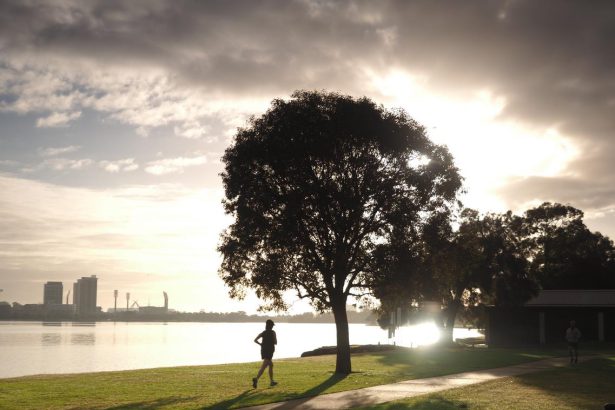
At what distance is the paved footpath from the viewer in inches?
685

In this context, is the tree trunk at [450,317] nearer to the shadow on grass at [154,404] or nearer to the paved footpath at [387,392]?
the paved footpath at [387,392]

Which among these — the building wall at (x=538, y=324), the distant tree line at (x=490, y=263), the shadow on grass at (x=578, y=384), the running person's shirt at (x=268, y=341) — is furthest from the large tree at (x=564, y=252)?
the running person's shirt at (x=268, y=341)

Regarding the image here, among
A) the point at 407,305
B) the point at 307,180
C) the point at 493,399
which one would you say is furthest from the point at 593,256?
the point at 493,399

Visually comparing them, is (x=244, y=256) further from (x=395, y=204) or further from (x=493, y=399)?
(x=493, y=399)

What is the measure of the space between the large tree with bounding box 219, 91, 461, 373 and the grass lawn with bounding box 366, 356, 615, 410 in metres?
8.63

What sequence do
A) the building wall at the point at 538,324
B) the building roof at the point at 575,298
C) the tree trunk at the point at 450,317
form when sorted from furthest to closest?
1. the tree trunk at the point at 450,317
2. the building wall at the point at 538,324
3. the building roof at the point at 575,298

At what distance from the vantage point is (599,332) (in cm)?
6122

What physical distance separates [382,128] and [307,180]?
14.4 ft

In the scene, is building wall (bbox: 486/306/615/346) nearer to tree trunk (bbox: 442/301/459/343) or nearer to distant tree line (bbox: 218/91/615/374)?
tree trunk (bbox: 442/301/459/343)

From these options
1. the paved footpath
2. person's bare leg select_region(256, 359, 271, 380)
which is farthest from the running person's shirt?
the paved footpath

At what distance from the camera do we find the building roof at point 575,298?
61.6m

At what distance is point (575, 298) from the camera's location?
62656mm

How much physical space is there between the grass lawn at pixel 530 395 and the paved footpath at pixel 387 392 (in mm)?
768

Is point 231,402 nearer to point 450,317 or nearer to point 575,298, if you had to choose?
point 575,298
